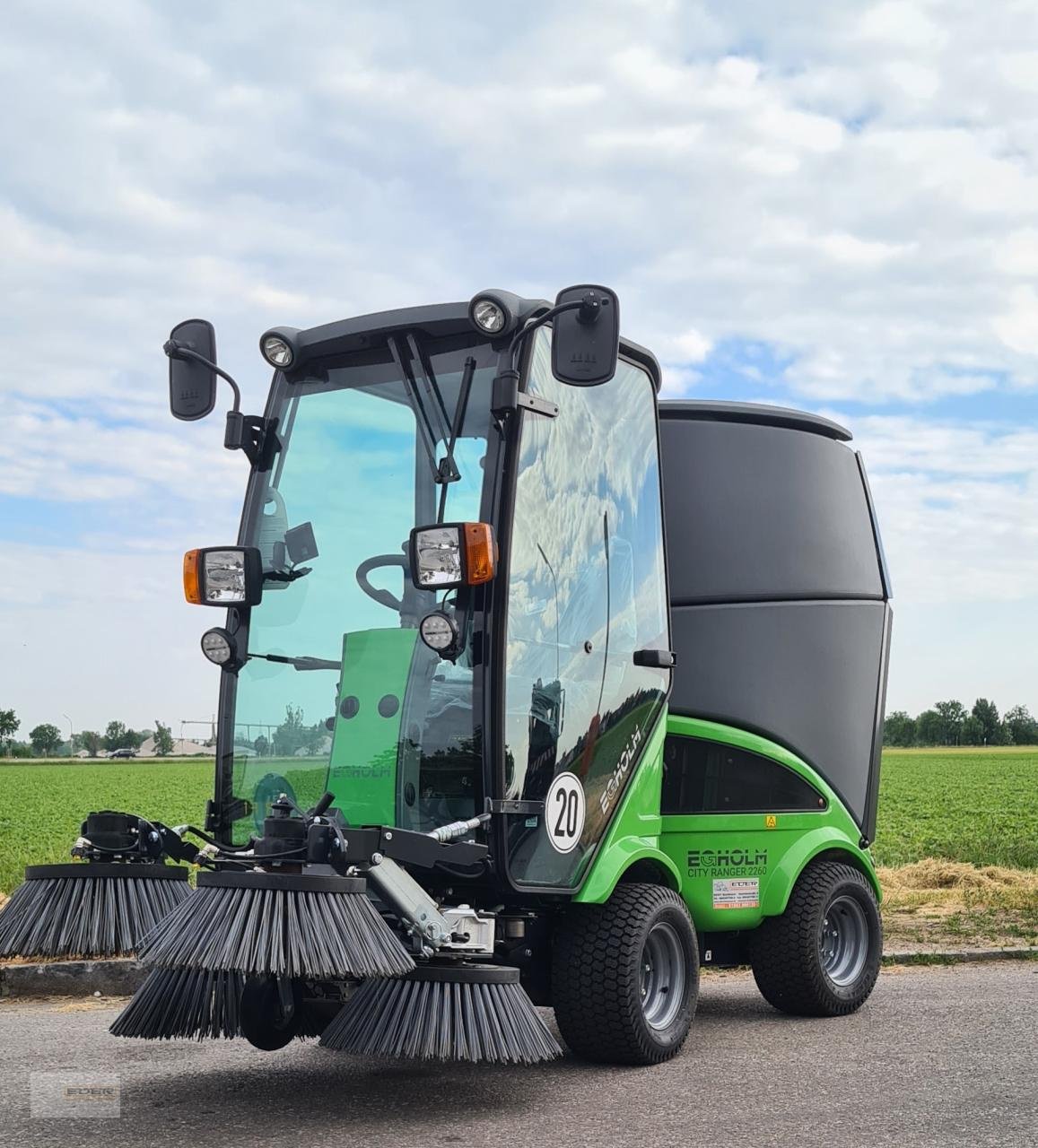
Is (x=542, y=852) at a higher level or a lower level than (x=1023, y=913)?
higher

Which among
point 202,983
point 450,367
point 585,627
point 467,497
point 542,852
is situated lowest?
point 202,983

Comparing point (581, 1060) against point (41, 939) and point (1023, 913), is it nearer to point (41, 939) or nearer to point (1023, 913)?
point (41, 939)

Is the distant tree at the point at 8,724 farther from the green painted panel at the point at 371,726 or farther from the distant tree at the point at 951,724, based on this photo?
the green painted panel at the point at 371,726

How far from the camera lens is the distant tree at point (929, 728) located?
113500 mm

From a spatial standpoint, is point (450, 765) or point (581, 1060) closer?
point (450, 765)

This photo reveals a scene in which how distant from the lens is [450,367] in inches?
234

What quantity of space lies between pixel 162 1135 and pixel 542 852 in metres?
1.70

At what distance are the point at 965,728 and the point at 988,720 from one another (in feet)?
5.82

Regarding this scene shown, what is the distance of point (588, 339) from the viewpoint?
5.42 m

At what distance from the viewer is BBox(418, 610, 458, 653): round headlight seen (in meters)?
5.39

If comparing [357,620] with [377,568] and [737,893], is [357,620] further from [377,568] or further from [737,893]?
[737,893]

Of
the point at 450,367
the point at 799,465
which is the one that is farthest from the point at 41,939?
the point at 799,465

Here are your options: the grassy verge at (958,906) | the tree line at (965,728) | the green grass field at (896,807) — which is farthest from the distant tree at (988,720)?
the grassy verge at (958,906)

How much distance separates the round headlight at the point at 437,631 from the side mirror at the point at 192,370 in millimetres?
1478
